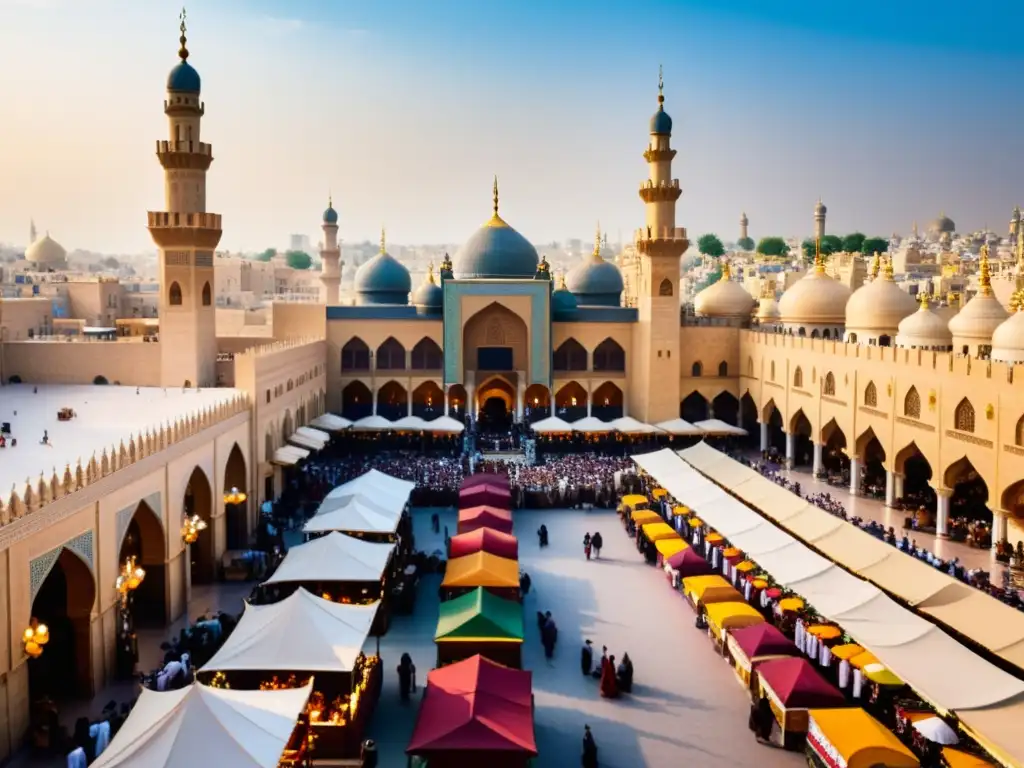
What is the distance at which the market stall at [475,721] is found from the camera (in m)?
10.8

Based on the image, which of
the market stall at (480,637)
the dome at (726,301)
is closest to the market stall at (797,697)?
the market stall at (480,637)

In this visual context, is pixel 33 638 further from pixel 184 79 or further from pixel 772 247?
pixel 772 247

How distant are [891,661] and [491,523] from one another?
9433mm

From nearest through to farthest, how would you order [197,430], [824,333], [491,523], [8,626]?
1. [8,626]
2. [197,430]
3. [491,523]
4. [824,333]

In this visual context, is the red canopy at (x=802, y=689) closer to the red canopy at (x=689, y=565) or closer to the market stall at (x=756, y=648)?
the market stall at (x=756, y=648)

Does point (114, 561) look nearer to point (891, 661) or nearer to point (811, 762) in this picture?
point (811, 762)

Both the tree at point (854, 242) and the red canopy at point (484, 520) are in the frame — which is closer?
the red canopy at point (484, 520)

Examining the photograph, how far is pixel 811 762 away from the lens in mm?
11852

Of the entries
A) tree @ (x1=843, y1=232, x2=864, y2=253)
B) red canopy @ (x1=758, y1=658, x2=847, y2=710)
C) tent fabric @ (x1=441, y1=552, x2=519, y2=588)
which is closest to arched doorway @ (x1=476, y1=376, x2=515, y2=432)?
tent fabric @ (x1=441, y1=552, x2=519, y2=588)

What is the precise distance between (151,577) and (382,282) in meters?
24.5

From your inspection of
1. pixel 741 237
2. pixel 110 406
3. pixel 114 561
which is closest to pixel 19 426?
pixel 110 406

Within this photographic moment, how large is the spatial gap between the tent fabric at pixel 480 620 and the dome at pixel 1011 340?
46.2ft

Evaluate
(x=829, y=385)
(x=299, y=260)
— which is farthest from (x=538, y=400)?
(x=299, y=260)

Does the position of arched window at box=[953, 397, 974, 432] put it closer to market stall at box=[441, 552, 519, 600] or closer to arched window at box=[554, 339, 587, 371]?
market stall at box=[441, 552, 519, 600]
